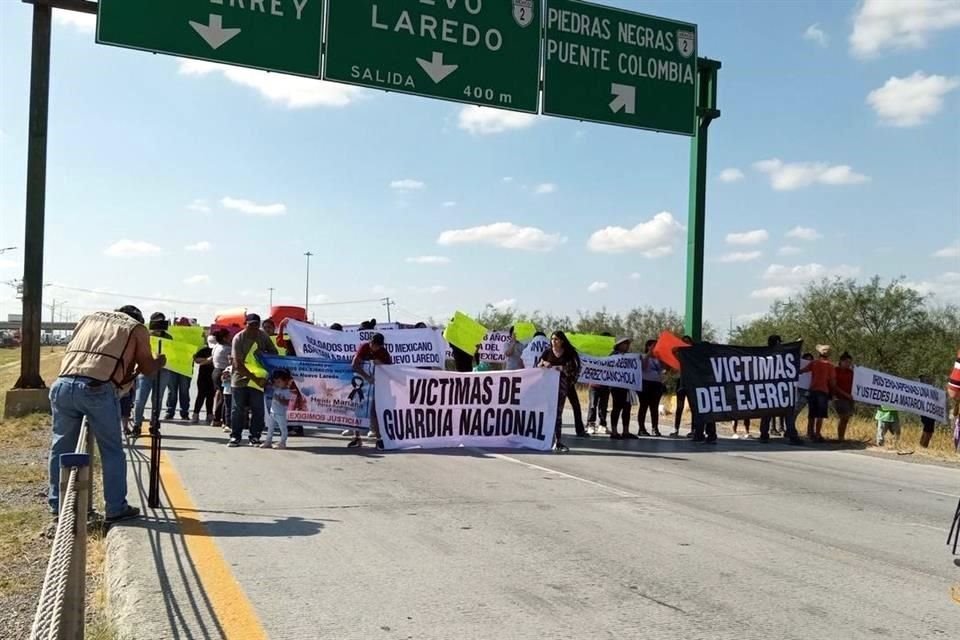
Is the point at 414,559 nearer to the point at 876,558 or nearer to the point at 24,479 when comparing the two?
the point at 876,558

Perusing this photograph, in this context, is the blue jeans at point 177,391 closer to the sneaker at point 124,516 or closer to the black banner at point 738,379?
the sneaker at point 124,516

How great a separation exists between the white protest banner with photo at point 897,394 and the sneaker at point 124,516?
44.0 feet

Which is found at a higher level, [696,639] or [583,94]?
[583,94]

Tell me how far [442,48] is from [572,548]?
11.0 m

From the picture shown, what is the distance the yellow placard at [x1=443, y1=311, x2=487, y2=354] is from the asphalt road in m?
6.90

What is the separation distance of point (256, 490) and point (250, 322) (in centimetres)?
417

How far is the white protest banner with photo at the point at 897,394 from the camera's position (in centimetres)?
1591

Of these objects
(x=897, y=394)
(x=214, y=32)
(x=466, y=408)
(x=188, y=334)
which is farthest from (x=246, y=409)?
(x=897, y=394)

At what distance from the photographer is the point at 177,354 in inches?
583

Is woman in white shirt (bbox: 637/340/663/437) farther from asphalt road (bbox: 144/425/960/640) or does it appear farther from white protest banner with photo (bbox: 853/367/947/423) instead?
asphalt road (bbox: 144/425/960/640)

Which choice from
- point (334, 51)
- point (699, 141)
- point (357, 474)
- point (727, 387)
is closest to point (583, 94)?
point (699, 141)

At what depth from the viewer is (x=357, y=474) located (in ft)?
31.5

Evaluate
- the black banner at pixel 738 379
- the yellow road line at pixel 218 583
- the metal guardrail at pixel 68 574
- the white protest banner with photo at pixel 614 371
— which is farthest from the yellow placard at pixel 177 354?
the metal guardrail at pixel 68 574

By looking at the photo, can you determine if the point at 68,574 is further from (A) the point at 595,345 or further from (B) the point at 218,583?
(A) the point at 595,345
